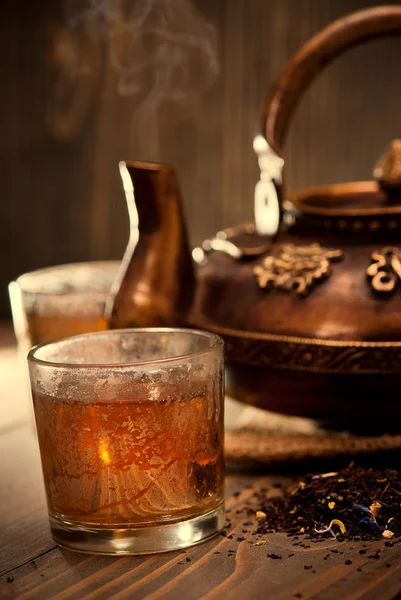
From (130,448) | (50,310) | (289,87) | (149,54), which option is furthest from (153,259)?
(149,54)

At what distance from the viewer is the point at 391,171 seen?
1.28 meters

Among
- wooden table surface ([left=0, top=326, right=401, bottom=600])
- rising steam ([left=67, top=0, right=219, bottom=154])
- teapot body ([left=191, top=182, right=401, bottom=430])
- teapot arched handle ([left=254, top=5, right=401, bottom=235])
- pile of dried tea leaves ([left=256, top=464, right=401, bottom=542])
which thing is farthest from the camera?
rising steam ([left=67, top=0, right=219, bottom=154])

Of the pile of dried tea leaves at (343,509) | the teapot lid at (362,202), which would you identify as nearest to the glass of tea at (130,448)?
the pile of dried tea leaves at (343,509)

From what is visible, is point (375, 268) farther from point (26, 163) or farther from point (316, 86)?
point (26, 163)

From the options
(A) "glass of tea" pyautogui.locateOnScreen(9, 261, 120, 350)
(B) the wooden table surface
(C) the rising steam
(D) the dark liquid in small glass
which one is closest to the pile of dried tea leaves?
(B) the wooden table surface

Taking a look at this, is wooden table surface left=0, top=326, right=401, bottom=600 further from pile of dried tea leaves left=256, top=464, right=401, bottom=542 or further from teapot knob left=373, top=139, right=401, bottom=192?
teapot knob left=373, top=139, right=401, bottom=192

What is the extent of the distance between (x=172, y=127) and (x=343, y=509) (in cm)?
186

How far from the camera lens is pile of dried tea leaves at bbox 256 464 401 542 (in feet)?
3.17

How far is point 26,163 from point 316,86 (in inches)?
35.0

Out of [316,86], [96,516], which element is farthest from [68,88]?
[96,516]

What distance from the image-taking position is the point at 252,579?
859mm

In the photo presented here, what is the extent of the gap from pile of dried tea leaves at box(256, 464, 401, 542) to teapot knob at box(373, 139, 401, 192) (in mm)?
435

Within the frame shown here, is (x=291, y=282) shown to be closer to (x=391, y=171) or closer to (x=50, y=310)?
(x=391, y=171)

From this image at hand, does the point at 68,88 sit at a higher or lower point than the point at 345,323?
higher
